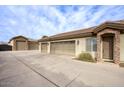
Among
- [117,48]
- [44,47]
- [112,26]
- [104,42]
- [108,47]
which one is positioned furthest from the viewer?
[44,47]

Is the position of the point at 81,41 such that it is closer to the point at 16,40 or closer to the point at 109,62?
the point at 109,62

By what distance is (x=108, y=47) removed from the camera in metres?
8.97

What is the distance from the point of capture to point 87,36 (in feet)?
36.5

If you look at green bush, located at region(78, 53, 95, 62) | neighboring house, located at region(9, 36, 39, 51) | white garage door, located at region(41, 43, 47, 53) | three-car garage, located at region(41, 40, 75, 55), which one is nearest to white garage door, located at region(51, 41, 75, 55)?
three-car garage, located at region(41, 40, 75, 55)

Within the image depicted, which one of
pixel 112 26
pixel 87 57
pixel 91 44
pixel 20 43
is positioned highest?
pixel 112 26

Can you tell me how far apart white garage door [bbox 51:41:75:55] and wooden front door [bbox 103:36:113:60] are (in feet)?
15.6

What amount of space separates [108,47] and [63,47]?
7.34 metres

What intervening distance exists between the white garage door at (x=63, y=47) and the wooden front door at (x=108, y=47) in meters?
4.75

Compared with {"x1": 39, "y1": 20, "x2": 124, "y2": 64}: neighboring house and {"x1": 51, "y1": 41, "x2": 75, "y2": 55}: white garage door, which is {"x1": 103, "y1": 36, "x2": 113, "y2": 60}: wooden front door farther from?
{"x1": 51, "y1": 41, "x2": 75, "y2": 55}: white garage door

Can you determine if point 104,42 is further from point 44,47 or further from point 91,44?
point 44,47

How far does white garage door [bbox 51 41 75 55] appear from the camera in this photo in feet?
44.6

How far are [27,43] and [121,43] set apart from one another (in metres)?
30.6

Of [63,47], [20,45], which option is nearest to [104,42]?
[63,47]
